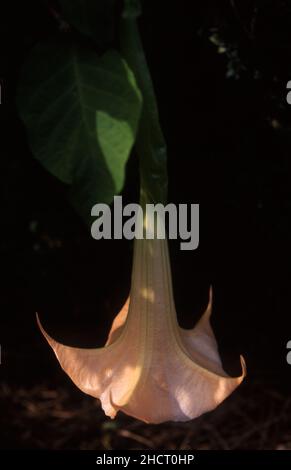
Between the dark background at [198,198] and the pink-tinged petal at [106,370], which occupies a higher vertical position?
the dark background at [198,198]

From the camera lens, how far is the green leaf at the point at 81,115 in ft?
2.68

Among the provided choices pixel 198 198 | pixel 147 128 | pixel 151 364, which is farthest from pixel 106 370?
pixel 198 198

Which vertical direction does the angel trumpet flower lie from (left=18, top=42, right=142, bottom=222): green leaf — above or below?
below

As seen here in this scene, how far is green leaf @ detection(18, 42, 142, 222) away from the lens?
0.82 m

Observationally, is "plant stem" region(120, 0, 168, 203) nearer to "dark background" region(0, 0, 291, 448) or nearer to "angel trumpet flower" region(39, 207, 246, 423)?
"angel trumpet flower" region(39, 207, 246, 423)

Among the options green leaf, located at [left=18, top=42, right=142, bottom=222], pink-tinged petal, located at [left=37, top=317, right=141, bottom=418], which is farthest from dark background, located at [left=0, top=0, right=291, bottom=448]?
pink-tinged petal, located at [left=37, top=317, right=141, bottom=418]

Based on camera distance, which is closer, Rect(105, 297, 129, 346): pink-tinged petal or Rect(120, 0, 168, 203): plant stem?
Rect(120, 0, 168, 203): plant stem

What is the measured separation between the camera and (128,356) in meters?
0.98

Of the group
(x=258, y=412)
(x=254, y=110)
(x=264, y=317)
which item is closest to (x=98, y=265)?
(x=264, y=317)

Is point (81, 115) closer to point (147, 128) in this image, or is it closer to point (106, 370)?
point (147, 128)

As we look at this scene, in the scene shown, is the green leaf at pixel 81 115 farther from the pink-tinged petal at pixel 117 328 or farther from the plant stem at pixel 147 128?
the pink-tinged petal at pixel 117 328

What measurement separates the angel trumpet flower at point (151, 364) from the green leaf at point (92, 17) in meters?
0.27

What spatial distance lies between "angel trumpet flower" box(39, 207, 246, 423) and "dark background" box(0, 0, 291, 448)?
287 millimetres

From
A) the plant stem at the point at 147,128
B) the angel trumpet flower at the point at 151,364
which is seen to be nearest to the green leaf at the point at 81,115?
the plant stem at the point at 147,128
